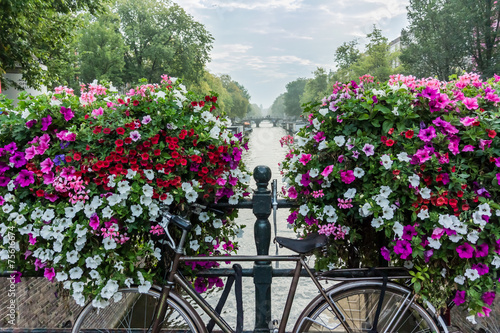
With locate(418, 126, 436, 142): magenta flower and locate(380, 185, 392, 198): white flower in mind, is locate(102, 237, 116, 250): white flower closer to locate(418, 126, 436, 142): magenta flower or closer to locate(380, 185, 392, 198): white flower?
locate(380, 185, 392, 198): white flower

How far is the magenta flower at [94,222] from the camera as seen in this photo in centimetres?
233

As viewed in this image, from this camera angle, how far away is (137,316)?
2.78 metres

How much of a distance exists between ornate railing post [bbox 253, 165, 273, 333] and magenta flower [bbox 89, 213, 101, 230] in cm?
95

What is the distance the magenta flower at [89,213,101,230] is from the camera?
2.33 meters

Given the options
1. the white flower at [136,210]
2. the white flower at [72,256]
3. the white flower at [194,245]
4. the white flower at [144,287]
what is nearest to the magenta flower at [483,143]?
the white flower at [194,245]

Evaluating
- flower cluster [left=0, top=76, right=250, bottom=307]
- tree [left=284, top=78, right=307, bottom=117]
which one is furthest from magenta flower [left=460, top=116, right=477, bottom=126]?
tree [left=284, top=78, right=307, bottom=117]

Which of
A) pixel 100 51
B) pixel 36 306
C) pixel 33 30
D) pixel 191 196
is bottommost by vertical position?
pixel 36 306

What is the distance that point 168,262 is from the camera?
268 cm

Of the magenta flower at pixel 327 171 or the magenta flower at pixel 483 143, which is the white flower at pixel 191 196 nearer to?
the magenta flower at pixel 327 171

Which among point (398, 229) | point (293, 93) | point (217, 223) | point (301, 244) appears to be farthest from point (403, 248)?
point (293, 93)

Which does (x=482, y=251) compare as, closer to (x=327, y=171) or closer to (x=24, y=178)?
(x=327, y=171)

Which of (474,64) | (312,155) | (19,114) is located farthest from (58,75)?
(474,64)

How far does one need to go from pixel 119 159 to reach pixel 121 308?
1.20m

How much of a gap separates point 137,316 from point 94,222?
0.82m
